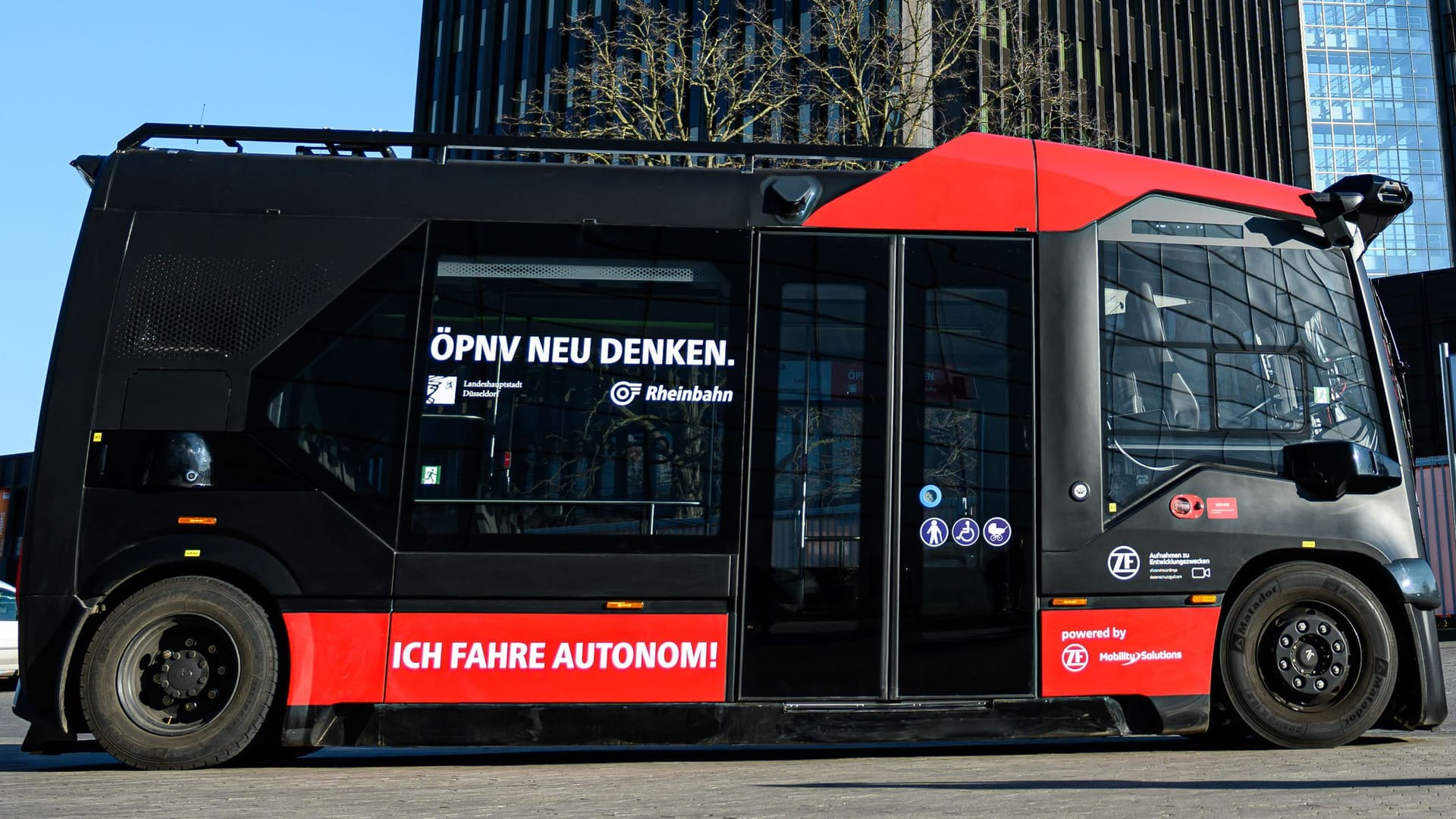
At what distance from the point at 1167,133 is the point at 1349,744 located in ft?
151

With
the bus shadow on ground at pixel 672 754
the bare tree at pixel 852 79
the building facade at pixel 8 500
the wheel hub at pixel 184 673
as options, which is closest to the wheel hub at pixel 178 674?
the wheel hub at pixel 184 673

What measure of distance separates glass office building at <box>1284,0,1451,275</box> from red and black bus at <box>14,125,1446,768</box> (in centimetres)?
7265

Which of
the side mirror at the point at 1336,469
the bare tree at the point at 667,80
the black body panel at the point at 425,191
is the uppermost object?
the bare tree at the point at 667,80

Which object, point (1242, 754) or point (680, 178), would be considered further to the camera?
point (680, 178)

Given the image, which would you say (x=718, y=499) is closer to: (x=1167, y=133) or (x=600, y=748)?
(x=600, y=748)

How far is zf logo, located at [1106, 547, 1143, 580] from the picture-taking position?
766 cm

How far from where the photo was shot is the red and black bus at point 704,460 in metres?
7.45

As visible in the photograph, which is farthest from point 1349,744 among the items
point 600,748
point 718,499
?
point 600,748

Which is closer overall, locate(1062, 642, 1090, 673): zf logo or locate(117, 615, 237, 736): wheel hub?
locate(117, 615, 237, 736): wheel hub

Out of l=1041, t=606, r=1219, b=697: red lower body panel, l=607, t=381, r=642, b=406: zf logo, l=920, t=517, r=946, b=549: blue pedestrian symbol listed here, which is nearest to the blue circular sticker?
l=920, t=517, r=946, b=549: blue pedestrian symbol

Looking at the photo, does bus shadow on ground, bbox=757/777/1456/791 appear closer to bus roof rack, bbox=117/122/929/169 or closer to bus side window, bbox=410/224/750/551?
bus side window, bbox=410/224/750/551

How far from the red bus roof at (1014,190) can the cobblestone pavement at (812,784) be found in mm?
3106

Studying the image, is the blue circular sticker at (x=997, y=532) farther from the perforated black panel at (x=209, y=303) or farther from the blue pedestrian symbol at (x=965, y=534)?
the perforated black panel at (x=209, y=303)

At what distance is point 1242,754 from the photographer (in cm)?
745
